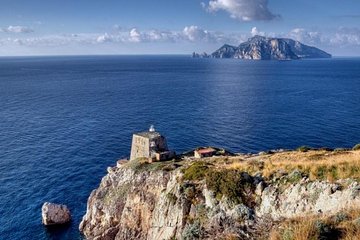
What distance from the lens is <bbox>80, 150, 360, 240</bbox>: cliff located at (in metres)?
17.1

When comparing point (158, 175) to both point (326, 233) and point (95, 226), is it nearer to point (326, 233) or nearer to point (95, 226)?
point (95, 226)

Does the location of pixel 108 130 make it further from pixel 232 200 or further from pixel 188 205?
pixel 232 200

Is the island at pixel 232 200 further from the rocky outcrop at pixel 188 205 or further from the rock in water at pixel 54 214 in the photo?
the rock in water at pixel 54 214

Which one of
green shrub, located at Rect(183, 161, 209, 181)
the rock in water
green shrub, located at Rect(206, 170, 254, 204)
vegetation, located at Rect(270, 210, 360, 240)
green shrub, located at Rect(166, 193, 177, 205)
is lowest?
the rock in water

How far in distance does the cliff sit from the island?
1.6 inches

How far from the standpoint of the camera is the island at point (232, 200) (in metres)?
14.4

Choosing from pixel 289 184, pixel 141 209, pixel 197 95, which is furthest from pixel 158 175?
pixel 197 95

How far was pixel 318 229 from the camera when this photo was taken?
12461 mm

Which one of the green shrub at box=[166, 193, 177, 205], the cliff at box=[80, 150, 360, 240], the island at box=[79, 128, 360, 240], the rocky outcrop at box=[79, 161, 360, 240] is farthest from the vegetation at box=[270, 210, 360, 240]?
the green shrub at box=[166, 193, 177, 205]

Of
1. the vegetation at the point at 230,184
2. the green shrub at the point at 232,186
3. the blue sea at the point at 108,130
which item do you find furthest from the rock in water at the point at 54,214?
the green shrub at the point at 232,186

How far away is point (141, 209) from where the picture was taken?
5591cm

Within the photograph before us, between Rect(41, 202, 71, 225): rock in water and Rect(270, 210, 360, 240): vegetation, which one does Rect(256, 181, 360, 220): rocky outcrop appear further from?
Rect(41, 202, 71, 225): rock in water

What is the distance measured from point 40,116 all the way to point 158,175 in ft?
313

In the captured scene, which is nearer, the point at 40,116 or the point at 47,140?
the point at 47,140
